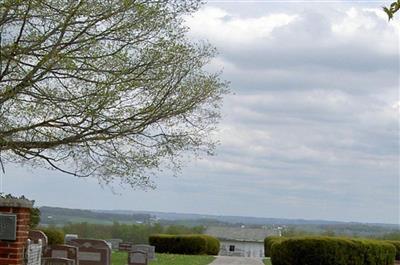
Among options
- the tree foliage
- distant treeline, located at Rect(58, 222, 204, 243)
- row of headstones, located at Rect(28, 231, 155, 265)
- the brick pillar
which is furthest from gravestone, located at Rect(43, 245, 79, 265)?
distant treeline, located at Rect(58, 222, 204, 243)

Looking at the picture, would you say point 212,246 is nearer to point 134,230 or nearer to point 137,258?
point 134,230

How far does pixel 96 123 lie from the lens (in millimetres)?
17969

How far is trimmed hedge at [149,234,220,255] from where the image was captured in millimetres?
42938

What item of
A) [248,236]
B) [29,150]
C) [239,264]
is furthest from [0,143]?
[248,236]

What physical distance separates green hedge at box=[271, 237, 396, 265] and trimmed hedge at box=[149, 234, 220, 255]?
48.7 feet

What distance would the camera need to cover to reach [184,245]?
1705 inches

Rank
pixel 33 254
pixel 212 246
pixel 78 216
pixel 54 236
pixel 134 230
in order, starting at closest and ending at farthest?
pixel 33 254, pixel 54 236, pixel 212 246, pixel 78 216, pixel 134 230

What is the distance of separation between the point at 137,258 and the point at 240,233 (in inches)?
2126

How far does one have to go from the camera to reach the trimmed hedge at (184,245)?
4294 centimetres

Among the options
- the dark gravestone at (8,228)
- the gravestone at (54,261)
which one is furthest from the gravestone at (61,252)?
the dark gravestone at (8,228)

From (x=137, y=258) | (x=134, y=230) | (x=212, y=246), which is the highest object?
(x=134, y=230)

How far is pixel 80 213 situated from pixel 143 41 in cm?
3296

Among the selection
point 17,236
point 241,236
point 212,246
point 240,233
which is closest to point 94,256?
point 17,236

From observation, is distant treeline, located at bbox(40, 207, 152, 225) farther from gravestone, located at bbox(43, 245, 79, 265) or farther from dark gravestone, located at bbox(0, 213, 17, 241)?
dark gravestone, located at bbox(0, 213, 17, 241)
